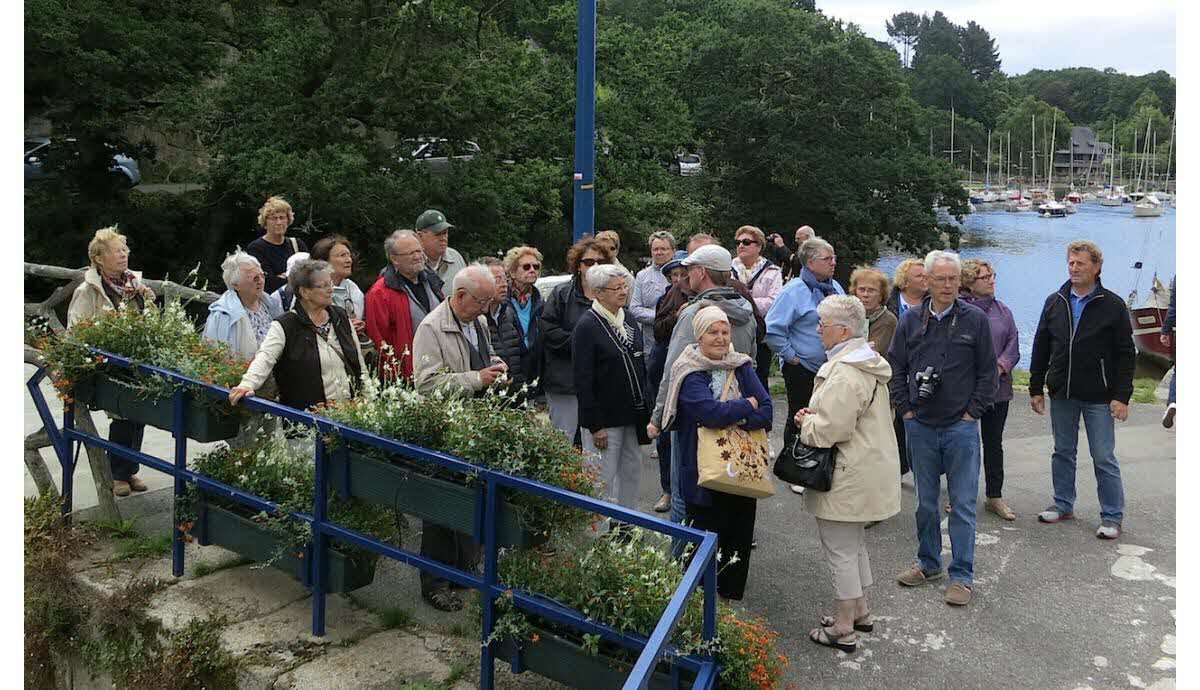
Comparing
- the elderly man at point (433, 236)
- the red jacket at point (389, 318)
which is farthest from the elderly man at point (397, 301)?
the elderly man at point (433, 236)

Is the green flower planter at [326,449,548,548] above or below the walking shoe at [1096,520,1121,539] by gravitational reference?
above

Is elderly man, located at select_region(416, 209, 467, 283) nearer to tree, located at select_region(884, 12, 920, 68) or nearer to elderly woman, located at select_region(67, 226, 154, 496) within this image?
elderly woman, located at select_region(67, 226, 154, 496)

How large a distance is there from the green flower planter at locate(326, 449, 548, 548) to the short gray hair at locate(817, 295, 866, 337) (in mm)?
1851

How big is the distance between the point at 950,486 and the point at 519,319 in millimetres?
2915

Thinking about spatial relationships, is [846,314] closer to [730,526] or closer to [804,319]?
[730,526]

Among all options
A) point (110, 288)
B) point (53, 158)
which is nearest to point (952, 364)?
point (110, 288)

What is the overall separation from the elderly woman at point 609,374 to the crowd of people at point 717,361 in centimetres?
1

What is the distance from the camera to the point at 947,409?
577cm

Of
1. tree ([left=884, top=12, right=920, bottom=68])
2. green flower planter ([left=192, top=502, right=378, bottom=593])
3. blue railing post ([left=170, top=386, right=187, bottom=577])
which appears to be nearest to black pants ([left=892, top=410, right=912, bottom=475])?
green flower planter ([left=192, top=502, right=378, bottom=593])

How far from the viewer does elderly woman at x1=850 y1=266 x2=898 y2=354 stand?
686cm

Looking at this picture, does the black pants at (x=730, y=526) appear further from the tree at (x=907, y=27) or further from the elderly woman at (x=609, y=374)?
the tree at (x=907, y=27)

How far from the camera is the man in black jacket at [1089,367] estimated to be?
657cm

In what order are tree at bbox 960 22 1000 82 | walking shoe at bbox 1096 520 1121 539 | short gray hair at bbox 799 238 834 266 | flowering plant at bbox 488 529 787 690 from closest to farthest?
flowering plant at bbox 488 529 787 690 → walking shoe at bbox 1096 520 1121 539 → short gray hair at bbox 799 238 834 266 → tree at bbox 960 22 1000 82

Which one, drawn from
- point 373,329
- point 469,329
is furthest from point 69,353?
point 469,329
